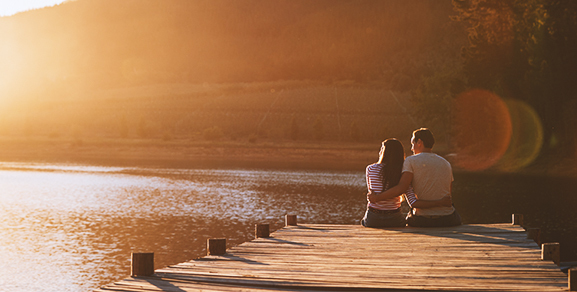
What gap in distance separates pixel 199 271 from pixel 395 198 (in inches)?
159

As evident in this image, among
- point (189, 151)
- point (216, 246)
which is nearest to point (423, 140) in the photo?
point (216, 246)

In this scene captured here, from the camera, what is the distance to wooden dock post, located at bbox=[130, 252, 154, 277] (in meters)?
7.14

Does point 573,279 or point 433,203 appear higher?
point 433,203

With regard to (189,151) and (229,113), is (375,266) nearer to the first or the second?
(189,151)

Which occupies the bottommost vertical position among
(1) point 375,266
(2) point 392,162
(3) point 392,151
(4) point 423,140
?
(1) point 375,266

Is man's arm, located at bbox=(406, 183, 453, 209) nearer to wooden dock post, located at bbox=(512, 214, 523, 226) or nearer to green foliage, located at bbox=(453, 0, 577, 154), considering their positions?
wooden dock post, located at bbox=(512, 214, 523, 226)

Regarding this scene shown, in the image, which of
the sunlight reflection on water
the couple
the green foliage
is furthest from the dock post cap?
the green foliage

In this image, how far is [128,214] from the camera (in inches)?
1157

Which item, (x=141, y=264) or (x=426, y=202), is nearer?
(x=141, y=264)

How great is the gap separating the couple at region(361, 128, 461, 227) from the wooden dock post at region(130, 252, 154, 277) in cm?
406

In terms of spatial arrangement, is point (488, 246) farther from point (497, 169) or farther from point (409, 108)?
point (409, 108)

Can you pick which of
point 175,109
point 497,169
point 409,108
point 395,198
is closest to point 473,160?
point 497,169

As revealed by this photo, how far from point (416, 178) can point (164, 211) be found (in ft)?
71.5

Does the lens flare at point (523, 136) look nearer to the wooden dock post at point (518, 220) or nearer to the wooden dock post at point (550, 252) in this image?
the wooden dock post at point (518, 220)
